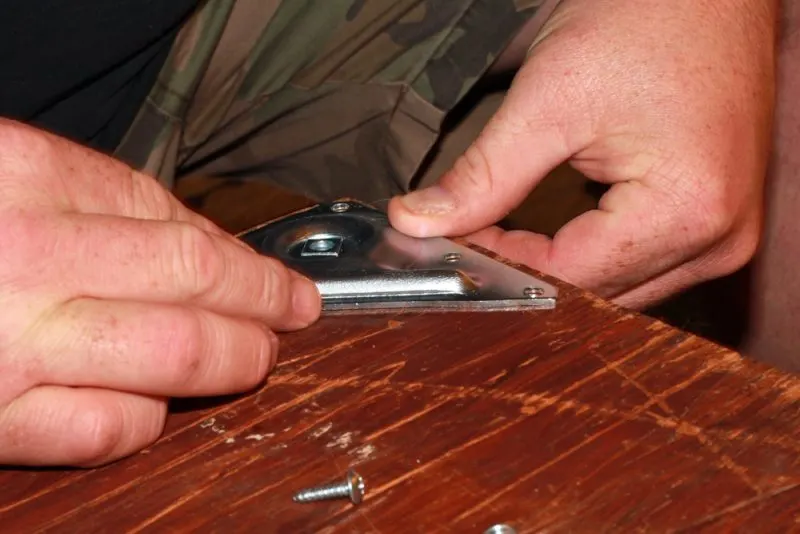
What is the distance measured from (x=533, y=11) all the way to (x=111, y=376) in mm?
743

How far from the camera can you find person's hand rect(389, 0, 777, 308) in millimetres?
897

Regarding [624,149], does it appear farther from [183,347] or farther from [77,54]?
[77,54]

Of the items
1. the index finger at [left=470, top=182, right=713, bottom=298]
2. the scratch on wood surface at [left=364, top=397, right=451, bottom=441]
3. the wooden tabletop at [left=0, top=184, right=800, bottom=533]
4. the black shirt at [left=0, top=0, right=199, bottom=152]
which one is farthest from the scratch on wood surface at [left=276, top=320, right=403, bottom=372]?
the black shirt at [left=0, top=0, right=199, bottom=152]

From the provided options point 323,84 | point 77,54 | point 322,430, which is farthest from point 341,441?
point 323,84

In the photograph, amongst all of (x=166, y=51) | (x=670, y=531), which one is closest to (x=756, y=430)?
(x=670, y=531)

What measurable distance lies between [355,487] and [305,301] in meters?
0.21

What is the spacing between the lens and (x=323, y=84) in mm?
1320

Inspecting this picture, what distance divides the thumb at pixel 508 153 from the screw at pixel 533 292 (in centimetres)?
15

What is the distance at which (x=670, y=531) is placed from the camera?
542 millimetres

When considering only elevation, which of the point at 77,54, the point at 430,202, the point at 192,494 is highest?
the point at 77,54

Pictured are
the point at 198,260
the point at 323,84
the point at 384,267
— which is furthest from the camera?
the point at 323,84

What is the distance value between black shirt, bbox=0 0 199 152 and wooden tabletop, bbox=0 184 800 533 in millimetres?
497

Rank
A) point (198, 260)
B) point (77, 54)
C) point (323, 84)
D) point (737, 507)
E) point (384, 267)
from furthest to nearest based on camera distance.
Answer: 1. point (323, 84)
2. point (77, 54)
3. point (384, 267)
4. point (198, 260)
5. point (737, 507)

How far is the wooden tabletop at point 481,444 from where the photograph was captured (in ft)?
1.86
